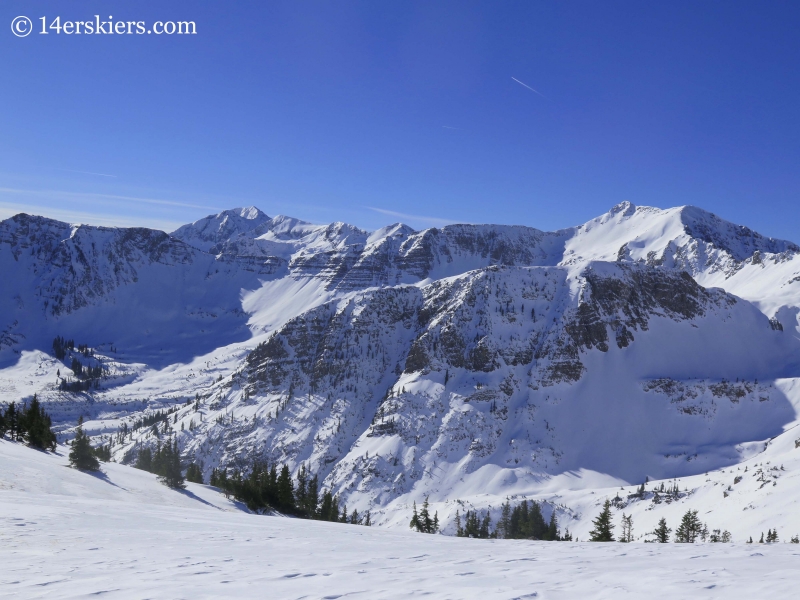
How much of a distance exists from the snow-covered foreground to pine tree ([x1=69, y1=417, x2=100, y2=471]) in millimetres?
27076

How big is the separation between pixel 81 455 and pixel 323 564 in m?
46.2

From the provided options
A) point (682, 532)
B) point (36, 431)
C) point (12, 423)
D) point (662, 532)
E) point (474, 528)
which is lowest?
point (474, 528)

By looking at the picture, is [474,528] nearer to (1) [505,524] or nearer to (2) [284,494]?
(1) [505,524]

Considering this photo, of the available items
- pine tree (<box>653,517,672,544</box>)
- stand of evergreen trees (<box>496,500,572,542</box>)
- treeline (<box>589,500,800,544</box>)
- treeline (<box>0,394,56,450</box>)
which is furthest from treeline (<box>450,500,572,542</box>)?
treeline (<box>0,394,56,450</box>)

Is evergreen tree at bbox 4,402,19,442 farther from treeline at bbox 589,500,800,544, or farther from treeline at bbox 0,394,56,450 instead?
treeline at bbox 589,500,800,544

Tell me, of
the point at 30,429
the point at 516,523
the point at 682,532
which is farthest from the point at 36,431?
the point at 516,523

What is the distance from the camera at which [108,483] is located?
46438mm

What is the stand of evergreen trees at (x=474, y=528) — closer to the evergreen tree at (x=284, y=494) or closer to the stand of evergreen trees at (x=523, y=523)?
the stand of evergreen trees at (x=523, y=523)

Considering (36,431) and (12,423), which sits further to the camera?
(12,423)

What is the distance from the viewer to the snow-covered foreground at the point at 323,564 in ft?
38.7

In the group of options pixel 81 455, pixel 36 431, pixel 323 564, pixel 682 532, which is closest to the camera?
pixel 323 564

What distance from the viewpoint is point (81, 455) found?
167ft

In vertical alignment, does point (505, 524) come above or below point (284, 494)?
below

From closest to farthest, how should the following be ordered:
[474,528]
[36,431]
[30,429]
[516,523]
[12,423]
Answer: [30,429] < [36,431] < [12,423] < [474,528] < [516,523]
